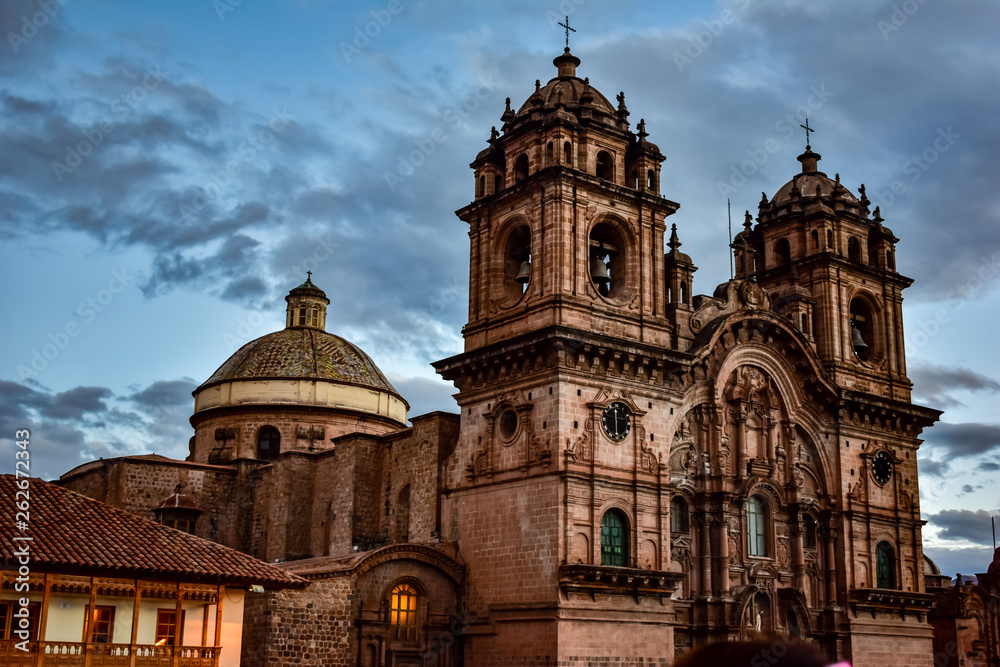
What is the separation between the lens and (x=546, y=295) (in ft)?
102

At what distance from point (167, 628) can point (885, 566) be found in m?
24.6

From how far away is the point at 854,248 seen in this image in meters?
40.8

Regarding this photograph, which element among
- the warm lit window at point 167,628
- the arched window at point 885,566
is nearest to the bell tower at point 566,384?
the warm lit window at point 167,628

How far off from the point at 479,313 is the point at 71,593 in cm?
1500

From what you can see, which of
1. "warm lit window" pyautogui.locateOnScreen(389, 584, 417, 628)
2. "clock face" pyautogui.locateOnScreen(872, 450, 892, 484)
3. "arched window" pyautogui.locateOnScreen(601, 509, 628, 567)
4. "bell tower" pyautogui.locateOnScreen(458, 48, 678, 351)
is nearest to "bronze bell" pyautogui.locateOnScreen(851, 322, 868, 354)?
"clock face" pyautogui.locateOnScreen(872, 450, 892, 484)

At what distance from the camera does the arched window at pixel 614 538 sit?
29891 millimetres

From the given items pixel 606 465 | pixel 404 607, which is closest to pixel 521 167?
pixel 606 465

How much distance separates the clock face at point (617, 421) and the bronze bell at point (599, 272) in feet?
13.0

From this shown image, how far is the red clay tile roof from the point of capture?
2172cm

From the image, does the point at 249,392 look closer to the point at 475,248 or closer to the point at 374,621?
the point at 475,248

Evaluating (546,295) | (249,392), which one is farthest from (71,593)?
(249,392)

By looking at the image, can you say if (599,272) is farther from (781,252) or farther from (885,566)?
(885,566)

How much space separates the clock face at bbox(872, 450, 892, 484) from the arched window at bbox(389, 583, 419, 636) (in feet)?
Answer: 55.9

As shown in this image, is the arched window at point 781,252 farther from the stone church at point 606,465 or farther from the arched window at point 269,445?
the arched window at point 269,445
